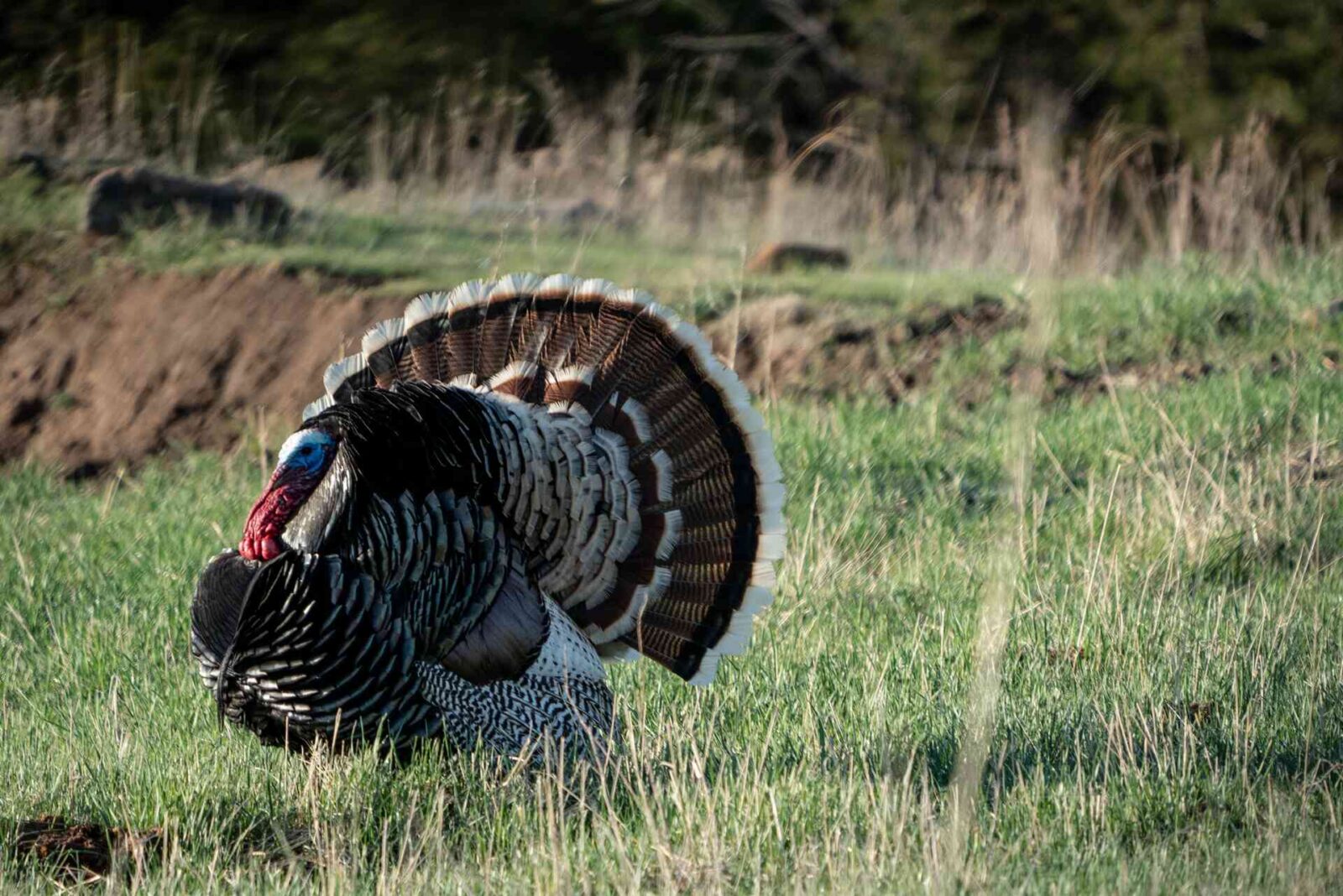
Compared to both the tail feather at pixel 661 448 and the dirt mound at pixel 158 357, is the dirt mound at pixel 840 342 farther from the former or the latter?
the tail feather at pixel 661 448

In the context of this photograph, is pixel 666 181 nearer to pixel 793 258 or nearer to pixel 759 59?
pixel 793 258

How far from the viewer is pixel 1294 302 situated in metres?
8.12

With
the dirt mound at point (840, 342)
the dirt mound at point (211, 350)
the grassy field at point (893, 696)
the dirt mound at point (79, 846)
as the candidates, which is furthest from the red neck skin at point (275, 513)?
the dirt mound at point (840, 342)

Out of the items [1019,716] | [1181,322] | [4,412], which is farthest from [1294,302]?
[4,412]

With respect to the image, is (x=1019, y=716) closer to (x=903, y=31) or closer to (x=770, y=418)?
(x=770, y=418)

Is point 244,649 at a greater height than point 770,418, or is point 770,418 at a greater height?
point 244,649

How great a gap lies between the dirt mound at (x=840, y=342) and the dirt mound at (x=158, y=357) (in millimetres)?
2165

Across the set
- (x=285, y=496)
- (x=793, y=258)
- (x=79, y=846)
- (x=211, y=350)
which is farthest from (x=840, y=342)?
(x=79, y=846)

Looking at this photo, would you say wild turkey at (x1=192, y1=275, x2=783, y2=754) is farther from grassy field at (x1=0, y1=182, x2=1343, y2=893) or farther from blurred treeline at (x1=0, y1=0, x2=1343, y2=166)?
blurred treeline at (x1=0, y1=0, x2=1343, y2=166)

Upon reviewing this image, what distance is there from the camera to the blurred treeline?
15.9 m

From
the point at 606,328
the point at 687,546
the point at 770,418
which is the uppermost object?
the point at 606,328

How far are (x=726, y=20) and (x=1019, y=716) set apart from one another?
1650cm

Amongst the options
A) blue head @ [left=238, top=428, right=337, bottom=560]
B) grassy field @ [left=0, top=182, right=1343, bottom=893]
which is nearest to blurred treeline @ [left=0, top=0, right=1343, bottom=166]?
grassy field @ [left=0, top=182, right=1343, bottom=893]

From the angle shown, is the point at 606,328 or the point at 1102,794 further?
the point at 606,328
